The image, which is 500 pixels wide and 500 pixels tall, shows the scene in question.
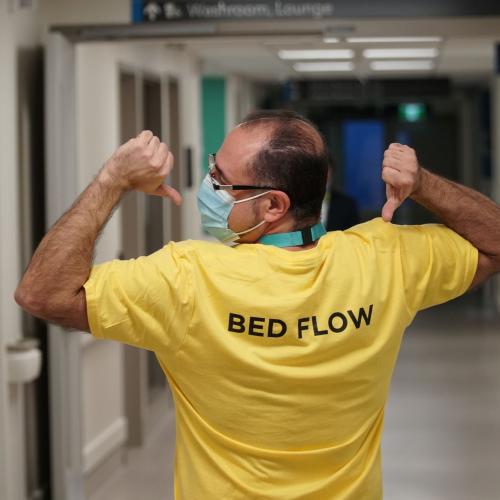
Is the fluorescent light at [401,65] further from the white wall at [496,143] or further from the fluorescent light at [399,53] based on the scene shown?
the white wall at [496,143]

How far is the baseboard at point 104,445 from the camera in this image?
5789 mm

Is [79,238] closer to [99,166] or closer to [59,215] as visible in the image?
[59,215]

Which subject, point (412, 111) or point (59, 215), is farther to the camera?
point (412, 111)

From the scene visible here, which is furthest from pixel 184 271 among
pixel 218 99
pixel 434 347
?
pixel 218 99

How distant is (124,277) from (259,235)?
1.00ft

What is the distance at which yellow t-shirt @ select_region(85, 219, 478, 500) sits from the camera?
1842 mm

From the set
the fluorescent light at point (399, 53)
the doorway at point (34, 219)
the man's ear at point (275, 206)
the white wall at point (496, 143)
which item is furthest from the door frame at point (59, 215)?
the white wall at point (496, 143)

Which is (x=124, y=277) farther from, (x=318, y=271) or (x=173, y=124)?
(x=173, y=124)

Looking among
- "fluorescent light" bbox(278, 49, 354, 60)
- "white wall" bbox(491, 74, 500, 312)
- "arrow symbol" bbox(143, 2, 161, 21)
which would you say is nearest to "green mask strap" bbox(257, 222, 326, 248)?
"arrow symbol" bbox(143, 2, 161, 21)

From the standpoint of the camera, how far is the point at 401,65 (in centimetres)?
1201

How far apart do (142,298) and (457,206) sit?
2.10ft

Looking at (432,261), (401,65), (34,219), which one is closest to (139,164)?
(432,261)

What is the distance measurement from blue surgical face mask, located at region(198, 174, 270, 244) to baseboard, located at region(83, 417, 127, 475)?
3.95 m

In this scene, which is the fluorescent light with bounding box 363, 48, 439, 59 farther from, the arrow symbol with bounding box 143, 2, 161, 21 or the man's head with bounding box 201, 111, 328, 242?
the man's head with bounding box 201, 111, 328, 242
